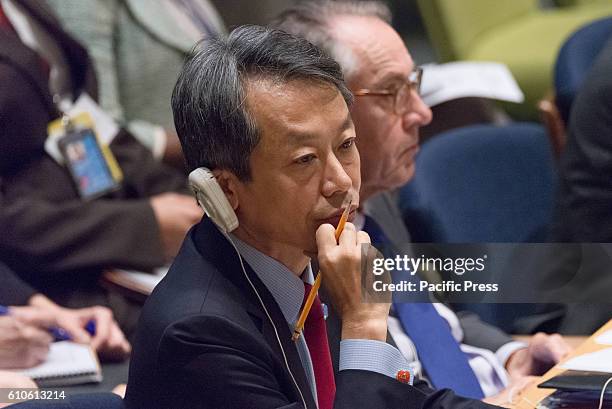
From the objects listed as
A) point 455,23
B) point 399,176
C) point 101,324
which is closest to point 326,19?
point 399,176

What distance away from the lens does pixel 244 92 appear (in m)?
1.56

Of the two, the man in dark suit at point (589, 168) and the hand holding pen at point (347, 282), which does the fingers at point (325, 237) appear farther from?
the man in dark suit at point (589, 168)

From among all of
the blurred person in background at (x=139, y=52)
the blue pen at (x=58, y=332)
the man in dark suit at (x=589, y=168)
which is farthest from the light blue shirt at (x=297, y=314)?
the blurred person in background at (x=139, y=52)

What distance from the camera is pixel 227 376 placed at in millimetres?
1472

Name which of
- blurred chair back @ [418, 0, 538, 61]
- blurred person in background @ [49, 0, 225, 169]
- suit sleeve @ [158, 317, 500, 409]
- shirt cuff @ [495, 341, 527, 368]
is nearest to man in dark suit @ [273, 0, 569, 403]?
shirt cuff @ [495, 341, 527, 368]

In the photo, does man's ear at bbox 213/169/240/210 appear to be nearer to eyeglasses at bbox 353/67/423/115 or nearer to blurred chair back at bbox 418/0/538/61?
eyeglasses at bbox 353/67/423/115

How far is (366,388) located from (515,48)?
3136mm

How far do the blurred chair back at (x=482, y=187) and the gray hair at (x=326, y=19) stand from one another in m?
0.47

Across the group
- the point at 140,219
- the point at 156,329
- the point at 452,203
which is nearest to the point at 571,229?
the point at 452,203

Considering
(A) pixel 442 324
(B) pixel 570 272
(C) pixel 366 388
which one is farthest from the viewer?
(A) pixel 442 324

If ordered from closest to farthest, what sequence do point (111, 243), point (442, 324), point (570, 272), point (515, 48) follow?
1. point (570, 272)
2. point (442, 324)
3. point (111, 243)
4. point (515, 48)

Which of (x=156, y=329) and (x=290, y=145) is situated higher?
(x=290, y=145)

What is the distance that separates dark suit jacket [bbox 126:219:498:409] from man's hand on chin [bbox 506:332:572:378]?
569 mm

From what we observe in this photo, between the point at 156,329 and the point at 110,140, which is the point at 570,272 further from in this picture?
the point at 110,140
